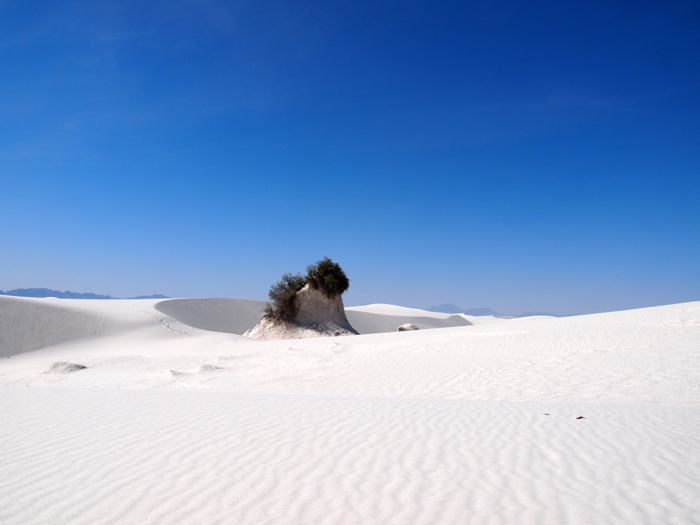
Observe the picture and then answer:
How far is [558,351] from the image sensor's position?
11.5 meters

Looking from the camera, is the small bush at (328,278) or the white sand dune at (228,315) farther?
the white sand dune at (228,315)

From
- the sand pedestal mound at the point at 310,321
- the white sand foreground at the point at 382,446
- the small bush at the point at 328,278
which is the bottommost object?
the white sand foreground at the point at 382,446

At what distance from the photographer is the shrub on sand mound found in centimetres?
2552

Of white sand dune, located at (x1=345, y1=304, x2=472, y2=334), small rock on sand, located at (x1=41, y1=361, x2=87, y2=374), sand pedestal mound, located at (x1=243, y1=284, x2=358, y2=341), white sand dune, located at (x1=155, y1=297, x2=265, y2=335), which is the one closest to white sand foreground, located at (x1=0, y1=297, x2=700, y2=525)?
small rock on sand, located at (x1=41, y1=361, x2=87, y2=374)

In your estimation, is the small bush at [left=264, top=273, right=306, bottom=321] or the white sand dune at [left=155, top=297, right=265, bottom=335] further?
the white sand dune at [left=155, top=297, right=265, bottom=335]

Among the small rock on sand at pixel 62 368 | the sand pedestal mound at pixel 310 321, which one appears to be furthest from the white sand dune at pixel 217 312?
the small rock on sand at pixel 62 368

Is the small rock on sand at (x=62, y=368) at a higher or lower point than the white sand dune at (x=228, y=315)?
lower

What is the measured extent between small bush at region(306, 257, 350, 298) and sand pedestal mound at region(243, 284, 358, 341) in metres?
0.35

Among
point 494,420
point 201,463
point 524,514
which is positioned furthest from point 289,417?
point 524,514

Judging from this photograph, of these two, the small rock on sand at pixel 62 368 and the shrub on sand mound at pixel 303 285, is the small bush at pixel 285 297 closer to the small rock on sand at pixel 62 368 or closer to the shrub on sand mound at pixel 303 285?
the shrub on sand mound at pixel 303 285

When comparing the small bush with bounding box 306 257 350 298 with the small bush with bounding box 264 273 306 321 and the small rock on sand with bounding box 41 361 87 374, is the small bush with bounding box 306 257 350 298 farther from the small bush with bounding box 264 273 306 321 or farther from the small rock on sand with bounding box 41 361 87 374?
the small rock on sand with bounding box 41 361 87 374

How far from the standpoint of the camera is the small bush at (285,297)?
25453 millimetres

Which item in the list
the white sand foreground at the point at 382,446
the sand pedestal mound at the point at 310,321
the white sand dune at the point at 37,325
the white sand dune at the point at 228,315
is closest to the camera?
the white sand foreground at the point at 382,446

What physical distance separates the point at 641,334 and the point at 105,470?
14.2 m
